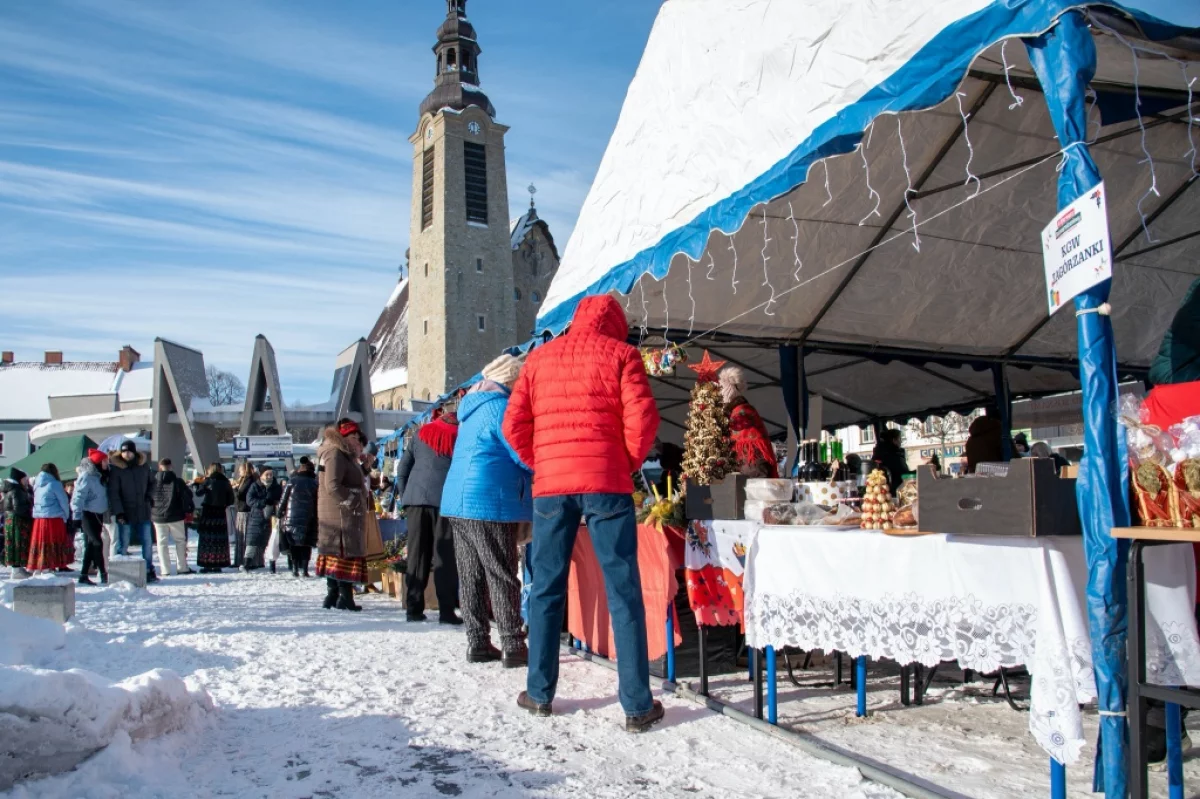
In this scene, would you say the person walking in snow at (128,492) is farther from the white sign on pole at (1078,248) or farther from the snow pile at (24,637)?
the white sign on pole at (1078,248)

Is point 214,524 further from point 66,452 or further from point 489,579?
point 66,452

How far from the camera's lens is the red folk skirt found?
11836 mm

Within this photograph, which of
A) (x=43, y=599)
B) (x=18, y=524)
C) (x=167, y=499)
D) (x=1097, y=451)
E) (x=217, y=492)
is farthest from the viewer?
(x=217, y=492)

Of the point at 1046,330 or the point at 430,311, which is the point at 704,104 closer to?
the point at 1046,330

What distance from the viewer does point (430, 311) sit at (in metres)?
50.2

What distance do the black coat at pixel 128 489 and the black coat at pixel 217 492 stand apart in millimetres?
1334

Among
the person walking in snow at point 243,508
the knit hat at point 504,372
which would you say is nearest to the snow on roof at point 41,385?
the person walking in snow at point 243,508

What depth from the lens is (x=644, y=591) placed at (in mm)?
4645

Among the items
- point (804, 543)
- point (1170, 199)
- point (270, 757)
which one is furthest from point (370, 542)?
point (1170, 199)

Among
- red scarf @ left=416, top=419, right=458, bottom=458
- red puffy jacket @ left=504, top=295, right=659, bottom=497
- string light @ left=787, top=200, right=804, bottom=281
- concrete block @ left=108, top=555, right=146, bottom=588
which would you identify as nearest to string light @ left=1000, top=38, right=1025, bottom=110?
string light @ left=787, top=200, right=804, bottom=281

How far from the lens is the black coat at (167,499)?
1273cm

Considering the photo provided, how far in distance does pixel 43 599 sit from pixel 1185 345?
22.4 ft

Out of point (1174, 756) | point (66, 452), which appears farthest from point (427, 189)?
point (1174, 756)

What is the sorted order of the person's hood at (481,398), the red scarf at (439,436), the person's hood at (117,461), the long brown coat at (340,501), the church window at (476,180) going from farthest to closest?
the church window at (476,180) → the person's hood at (117,461) → the long brown coat at (340,501) → the red scarf at (439,436) → the person's hood at (481,398)
